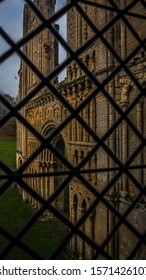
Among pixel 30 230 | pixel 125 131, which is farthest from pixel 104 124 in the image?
pixel 30 230

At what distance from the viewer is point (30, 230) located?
42.0 feet

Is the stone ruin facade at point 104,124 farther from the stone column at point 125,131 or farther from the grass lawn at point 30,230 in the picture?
the grass lawn at point 30,230

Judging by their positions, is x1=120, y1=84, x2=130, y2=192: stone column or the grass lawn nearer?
x1=120, y1=84, x2=130, y2=192: stone column

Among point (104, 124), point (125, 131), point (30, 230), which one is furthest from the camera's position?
point (30, 230)

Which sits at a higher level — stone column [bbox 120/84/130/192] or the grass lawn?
stone column [bbox 120/84/130/192]

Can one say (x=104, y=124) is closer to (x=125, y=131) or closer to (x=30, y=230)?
(x=125, y=131)

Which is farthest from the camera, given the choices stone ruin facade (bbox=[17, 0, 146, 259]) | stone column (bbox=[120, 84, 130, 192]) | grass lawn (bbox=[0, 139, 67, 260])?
grass lawn (bbox=[0, 139, 67, 260])

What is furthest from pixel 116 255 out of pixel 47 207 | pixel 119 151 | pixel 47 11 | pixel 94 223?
pixel 47 11

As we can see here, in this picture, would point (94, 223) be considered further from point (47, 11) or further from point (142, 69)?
point (47, 11)

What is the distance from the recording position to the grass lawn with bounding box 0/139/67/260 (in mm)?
10148

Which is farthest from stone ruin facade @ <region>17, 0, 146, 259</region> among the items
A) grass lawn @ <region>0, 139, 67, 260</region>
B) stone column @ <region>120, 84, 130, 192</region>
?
grass lawn @ <region>0, 139, 67, 260</region>

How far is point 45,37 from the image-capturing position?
1659 centimetres

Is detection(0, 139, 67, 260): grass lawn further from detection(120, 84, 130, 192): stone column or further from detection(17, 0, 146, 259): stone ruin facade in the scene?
detection(120, 84, 130, 192): stone column

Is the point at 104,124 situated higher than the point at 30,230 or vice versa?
the point at 104,124
